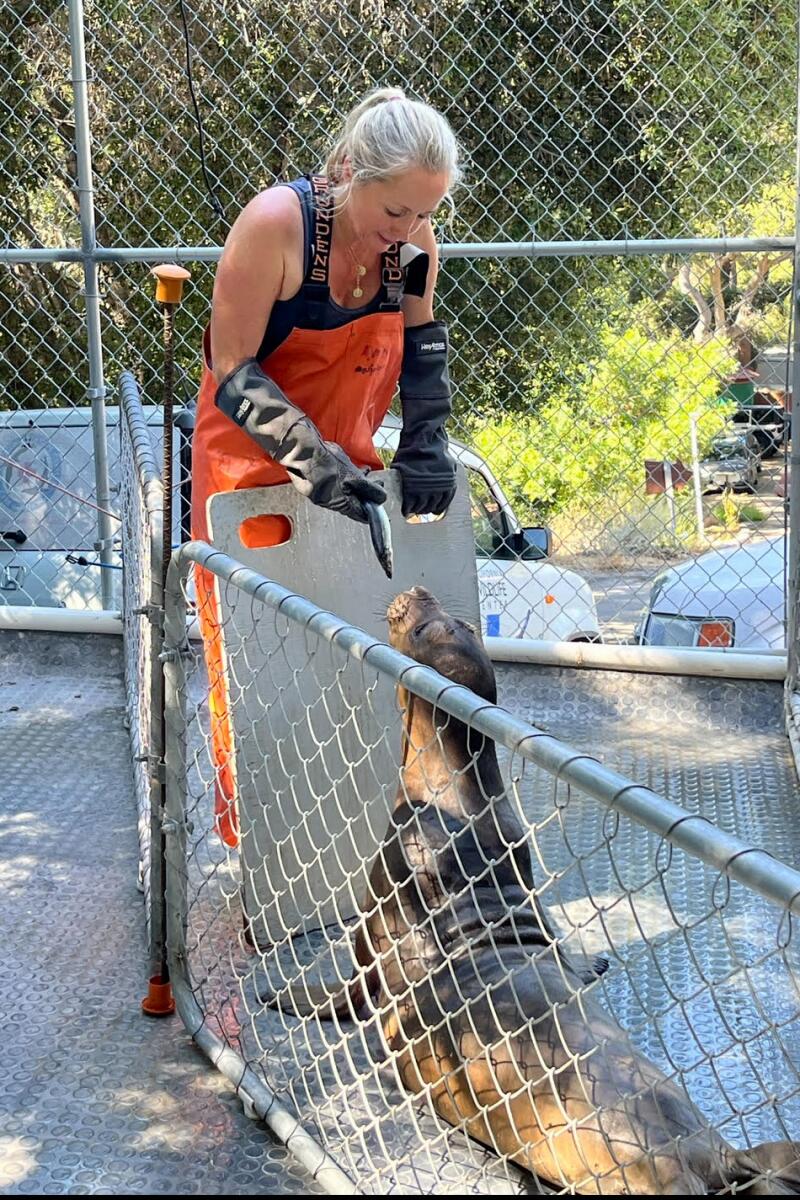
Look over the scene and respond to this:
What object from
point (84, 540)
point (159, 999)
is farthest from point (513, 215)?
point (159, 999)

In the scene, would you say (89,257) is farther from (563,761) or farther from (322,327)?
(563,761)

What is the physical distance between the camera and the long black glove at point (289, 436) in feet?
11.6

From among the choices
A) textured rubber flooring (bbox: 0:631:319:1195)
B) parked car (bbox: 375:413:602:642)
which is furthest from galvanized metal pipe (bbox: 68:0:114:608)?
parked car (bbox: 375:413:602:642)

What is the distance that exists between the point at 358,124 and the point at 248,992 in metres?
2.18

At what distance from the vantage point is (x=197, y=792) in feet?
14.9

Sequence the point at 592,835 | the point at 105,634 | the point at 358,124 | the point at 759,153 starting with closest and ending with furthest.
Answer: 1. the point at 358,124
2. the point at 592,835
3. the point at 105,634
4. the point at 759,153

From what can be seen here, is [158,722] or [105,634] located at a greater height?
[158,722]

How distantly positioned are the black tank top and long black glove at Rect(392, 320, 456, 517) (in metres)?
0.36

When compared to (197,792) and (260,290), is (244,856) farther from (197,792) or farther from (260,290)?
(260,290)

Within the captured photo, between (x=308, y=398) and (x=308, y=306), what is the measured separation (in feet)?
1.01

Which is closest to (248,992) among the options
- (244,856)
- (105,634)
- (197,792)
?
(244,856)

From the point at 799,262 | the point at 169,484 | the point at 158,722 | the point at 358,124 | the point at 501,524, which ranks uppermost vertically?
the point at 358,124

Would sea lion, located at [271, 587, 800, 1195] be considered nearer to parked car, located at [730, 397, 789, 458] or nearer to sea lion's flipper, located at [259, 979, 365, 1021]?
sea lion's flipper, located at [259, 979, 365, 1021]

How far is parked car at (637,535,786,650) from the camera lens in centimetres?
629
